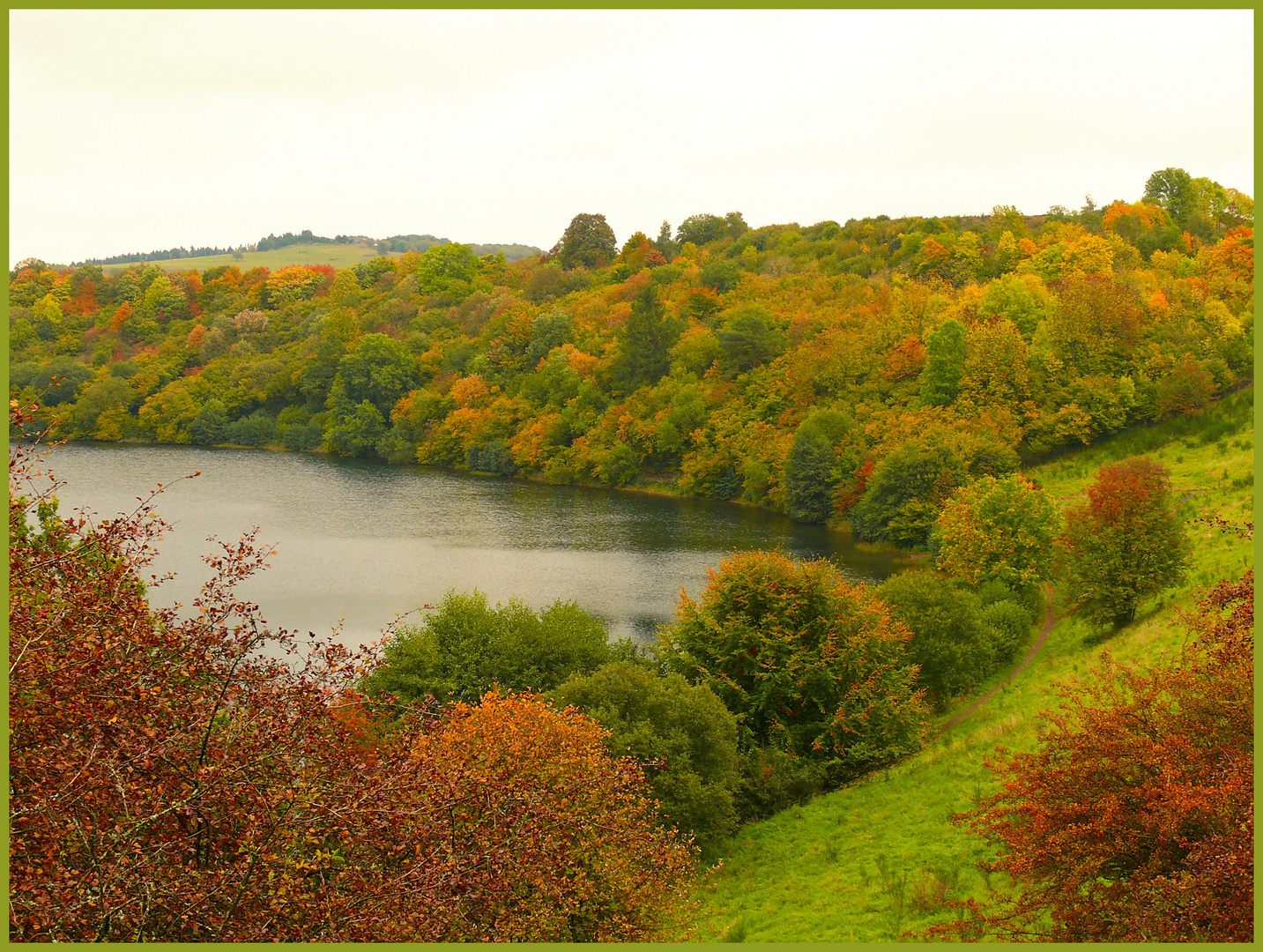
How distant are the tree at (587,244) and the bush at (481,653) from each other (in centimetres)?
8876

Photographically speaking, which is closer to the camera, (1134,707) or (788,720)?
(1134,707)

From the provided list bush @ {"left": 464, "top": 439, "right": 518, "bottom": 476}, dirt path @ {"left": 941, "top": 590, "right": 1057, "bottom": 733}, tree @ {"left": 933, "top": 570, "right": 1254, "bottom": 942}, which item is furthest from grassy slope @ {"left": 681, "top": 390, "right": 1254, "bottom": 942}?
bush @ {"left": 464, "top": 439, "right": 518, "bottom": 476}

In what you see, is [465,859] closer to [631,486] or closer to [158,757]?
[158,757]

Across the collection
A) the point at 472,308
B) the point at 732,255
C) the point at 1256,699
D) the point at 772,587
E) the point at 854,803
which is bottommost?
the point at 854,803

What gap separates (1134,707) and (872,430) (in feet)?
151

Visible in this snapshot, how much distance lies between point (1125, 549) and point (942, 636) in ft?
20.8

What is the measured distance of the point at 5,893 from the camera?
6.12 meters

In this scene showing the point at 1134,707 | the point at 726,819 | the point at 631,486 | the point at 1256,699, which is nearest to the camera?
the point at 1256,699

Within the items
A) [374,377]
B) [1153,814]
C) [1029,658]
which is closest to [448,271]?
[374,377]

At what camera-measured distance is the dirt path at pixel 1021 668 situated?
87.2 ft

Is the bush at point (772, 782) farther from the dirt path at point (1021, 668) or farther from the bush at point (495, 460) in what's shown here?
the bush at point (495, 460)

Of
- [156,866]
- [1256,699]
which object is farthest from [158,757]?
[1256,699]

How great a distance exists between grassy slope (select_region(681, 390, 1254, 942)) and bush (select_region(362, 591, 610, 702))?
6.46 meters

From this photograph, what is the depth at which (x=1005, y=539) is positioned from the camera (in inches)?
1366
